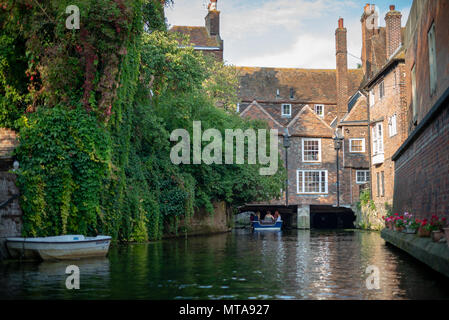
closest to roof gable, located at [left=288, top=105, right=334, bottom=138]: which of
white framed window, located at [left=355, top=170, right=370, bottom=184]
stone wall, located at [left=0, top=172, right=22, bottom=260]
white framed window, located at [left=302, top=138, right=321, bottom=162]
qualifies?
white framed window, located at [left=302, top=138, right=321, bottom=162]

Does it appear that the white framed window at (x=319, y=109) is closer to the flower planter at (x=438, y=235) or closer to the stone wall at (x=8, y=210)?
the stone wall at (x=8, y=210)

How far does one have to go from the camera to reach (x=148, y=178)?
88.0ft

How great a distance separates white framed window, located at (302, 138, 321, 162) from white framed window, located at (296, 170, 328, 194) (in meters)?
1.20

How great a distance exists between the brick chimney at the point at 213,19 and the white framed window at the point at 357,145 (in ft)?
71.2

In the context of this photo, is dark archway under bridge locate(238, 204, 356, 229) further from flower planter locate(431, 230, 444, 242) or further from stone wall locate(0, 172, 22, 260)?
flower planter locate(431, 230, 444, 242)

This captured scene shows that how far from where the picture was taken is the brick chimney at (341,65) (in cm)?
5252

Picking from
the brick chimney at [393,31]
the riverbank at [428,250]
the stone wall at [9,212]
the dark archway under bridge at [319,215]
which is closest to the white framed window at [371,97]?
the brick chimney at [393,31]

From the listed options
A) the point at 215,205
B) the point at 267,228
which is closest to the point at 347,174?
the point at 267,228

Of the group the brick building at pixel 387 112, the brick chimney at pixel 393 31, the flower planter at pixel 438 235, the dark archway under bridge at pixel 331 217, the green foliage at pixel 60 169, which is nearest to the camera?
the flower planter at pixel 438 235

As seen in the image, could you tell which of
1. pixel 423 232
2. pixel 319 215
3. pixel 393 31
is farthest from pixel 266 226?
pixel 423 232

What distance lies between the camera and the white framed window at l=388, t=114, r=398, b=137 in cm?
3900

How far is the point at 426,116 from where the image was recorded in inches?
568
